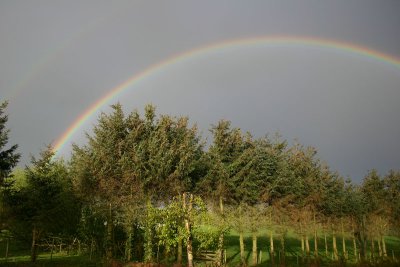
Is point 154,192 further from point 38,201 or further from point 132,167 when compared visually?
point 38,201

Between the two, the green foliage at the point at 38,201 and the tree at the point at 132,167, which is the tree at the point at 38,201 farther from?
the tree at the point at 132,167

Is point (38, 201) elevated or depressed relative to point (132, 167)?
depressed

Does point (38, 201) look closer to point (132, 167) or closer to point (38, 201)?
point (38, 201)

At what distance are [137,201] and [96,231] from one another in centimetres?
981

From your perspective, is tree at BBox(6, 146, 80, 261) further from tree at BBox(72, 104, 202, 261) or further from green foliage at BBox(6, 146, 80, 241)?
tree at BBox(72, 104, 202, 261)

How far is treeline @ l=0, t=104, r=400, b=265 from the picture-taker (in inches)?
1512

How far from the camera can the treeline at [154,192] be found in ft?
126

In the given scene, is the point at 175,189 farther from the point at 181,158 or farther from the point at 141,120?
the point at 141,120

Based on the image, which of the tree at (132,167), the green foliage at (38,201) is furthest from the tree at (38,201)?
the tree at (132,167)

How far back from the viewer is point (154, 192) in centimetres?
4169

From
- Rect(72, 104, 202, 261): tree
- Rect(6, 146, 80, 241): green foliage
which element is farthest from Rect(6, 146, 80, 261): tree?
Rect(72, 104, 202, 261): tree

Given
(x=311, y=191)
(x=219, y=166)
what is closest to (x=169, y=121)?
(x=219, y=166)

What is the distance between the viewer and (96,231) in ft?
153

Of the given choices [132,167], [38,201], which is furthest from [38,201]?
[132,167]
